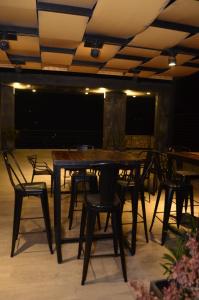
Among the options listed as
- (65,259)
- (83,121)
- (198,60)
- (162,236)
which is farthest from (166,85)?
(65,259)

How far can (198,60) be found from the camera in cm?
548

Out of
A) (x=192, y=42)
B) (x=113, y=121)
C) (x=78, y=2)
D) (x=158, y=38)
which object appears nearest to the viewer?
(x=78, y=2)

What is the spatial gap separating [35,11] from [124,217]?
9.69 feet

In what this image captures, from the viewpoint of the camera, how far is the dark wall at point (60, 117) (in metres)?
12.3

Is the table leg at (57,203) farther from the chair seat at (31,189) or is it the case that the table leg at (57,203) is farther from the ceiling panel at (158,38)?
the ceiling panel at (158,38)

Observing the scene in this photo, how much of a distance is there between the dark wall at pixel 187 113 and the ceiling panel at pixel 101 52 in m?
3.74

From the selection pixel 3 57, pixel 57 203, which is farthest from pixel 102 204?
pixel 3 57

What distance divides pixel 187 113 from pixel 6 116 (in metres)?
6.25

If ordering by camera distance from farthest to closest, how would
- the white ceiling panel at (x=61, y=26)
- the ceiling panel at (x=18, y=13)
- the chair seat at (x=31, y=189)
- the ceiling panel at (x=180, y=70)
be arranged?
the ceiling panel at (x=180, y=70) < the white ceiling panel at (x=61, y=26) < the ceiling panel at (x=18, y=13) < the chair seat at (x=31, y=189)

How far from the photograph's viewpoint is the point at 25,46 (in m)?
4.78

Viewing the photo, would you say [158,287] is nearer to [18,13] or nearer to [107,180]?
[107,180]

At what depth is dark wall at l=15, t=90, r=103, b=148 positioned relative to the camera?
12.3 metres

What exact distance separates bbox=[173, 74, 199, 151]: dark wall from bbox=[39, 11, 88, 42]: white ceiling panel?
16.6 ft

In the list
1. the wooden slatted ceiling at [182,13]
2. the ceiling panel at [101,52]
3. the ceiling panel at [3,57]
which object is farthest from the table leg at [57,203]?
the ceiling panel at [3,57]
